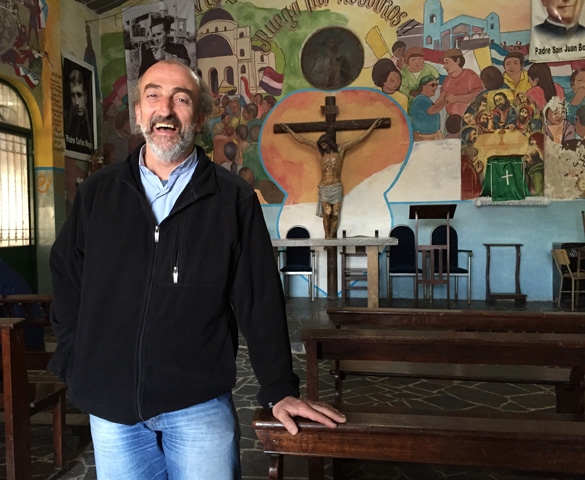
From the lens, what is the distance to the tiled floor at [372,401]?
2801mm

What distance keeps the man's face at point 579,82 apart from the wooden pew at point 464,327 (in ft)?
21.0

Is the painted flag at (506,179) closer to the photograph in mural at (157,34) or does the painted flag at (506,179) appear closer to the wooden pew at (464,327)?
the wooden pew at (464,327)

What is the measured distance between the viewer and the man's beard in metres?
1.43

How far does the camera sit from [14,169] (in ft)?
24.7

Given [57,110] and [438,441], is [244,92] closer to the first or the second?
[57,110]

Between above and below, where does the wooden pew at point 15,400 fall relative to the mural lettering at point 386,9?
below

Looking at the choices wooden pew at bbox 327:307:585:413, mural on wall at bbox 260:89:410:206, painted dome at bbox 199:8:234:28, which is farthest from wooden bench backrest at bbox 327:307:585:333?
painted dome at bbox 199:8:234:28

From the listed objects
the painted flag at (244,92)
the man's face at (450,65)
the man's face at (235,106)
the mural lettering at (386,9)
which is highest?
the mural lettering at (386,9)

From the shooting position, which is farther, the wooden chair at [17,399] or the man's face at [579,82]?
the man's face at [579,82]

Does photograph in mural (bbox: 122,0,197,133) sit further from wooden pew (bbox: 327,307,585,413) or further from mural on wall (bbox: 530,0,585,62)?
wooden pew (bbox: 327,307,585,413)

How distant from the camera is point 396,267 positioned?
26.5 ft

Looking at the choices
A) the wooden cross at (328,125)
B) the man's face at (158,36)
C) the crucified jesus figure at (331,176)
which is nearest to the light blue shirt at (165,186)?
the crucified jesus figure at (331,176)

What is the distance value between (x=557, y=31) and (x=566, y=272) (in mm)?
3926

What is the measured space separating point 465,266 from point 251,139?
4.40 m
